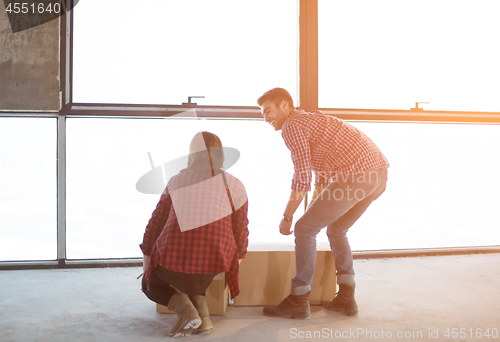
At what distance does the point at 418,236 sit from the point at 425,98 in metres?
1.25

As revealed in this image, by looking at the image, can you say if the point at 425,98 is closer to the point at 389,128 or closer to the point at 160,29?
the point at 389,128

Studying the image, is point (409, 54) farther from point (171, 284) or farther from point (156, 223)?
point (171, 284)

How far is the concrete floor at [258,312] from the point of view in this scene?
1875 mm

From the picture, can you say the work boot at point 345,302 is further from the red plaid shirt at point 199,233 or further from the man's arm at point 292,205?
the red plaid shirt at point 199,233

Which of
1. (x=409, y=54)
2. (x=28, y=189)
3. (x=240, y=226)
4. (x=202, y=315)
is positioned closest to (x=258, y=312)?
(x=202, y=315)

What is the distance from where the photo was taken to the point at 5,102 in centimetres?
307

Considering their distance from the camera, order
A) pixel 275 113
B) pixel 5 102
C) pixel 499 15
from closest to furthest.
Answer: pixel 275 113, pixel 5 102, pixel 499 15

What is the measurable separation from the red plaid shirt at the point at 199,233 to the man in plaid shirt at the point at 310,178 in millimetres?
322

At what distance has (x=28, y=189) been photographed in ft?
10.4

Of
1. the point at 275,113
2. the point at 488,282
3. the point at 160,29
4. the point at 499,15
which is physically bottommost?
the point at 488,282

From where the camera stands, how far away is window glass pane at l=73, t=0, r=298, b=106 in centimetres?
327

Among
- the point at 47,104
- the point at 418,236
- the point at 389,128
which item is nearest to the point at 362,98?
the point at 389,128

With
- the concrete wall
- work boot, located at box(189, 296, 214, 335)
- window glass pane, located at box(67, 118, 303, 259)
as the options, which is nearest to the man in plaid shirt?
work boot, located at box(189, 296, 214, 335)

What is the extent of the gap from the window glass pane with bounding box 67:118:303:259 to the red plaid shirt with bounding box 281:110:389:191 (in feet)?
3.73
